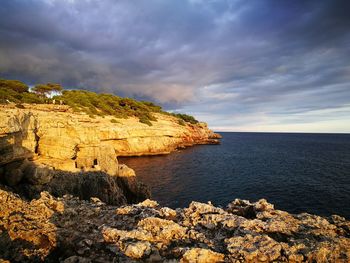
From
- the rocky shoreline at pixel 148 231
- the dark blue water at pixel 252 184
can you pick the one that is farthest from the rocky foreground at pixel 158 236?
the dark blue water at pixel 252 184

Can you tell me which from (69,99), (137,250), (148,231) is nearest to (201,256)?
(137,250)

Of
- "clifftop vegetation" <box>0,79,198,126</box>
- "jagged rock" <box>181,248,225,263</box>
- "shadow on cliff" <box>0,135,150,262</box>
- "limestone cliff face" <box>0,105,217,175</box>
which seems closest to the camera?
"jagged rock" <box>181,248,225,263</box>

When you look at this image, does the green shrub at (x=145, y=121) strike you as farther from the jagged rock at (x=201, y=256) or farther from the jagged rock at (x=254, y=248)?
the jagged rock at (x=201, y=256)

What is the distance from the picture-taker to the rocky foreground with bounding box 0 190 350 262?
8.86 metres

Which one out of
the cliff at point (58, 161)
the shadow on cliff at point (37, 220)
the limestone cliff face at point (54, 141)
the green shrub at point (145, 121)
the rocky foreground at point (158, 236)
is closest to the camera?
the rocky foreground at point (158, 236)

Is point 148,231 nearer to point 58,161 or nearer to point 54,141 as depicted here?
point 58,161

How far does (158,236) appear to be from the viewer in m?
10.6

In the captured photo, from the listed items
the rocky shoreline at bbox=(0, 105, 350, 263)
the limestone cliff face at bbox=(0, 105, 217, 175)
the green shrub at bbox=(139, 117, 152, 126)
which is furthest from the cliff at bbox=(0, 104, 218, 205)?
the green shrub at bbox=(139, 117, 152, 126)

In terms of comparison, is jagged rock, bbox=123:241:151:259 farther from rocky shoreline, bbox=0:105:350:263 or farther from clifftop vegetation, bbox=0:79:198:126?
clifftop vegetation, bbox=0:79:198:126

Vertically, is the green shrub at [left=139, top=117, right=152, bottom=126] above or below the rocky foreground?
above

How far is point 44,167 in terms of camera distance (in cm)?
2448

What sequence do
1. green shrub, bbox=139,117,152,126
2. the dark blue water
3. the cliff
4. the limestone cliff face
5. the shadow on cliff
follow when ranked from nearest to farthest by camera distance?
the shadow on cliff → the limestone cliff face → the cliff → the dark blue water → green shrub, bbox=139,117,152,126

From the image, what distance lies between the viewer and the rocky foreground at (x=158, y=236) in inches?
349

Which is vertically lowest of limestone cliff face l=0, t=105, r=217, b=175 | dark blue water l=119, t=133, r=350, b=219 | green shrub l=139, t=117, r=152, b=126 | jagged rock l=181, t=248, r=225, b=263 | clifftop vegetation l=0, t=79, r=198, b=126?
dark blue water l=119, t=133, r=350, b=219
